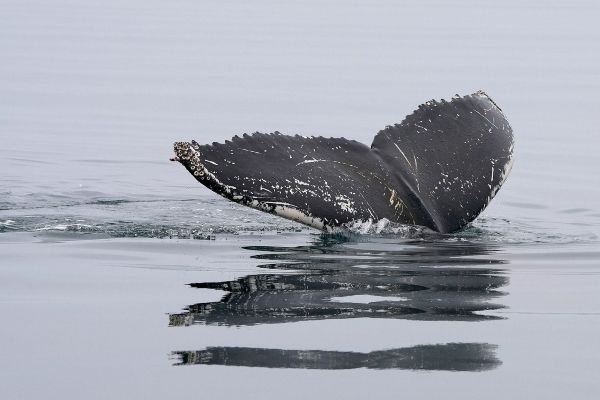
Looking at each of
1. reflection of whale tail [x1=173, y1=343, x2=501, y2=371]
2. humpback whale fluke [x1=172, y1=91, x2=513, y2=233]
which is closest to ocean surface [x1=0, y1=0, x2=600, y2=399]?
reflection of whale tail [x1=173, y1=343, x2=501, y2=371]

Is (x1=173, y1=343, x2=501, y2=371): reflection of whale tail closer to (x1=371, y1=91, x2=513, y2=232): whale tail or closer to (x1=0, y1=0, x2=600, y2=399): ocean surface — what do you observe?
(x1=0, y1=0, x2=600, y2=399): ocean surface

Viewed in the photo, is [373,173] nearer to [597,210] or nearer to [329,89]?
[597,210]

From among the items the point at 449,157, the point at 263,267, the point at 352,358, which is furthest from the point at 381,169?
the point at 352,358

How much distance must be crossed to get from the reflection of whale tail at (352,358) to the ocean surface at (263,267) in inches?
0.5

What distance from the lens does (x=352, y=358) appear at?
5.48 meters

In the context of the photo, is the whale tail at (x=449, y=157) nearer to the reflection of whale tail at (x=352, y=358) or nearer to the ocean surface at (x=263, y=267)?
the ocean surface at (x=263, y=267)

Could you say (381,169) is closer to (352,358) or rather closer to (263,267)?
(263,267)

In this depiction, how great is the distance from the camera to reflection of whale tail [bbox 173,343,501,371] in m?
5.35

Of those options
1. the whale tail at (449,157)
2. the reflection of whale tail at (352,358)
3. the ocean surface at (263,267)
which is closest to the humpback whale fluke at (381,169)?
the whale tail at (449,157)

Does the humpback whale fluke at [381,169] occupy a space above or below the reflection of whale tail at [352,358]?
above

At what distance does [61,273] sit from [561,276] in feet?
9.43

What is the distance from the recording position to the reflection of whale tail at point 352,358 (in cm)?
535

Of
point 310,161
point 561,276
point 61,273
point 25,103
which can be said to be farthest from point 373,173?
point 25,103

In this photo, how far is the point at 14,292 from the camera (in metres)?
6.93
